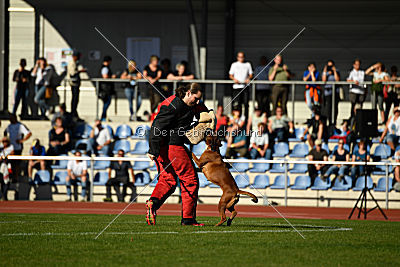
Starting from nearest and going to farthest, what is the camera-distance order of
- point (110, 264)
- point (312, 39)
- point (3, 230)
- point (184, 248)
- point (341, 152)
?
point (110, 264) → point (184, 248) → point (3, 230) → point (341, 152) → point (312, 39)

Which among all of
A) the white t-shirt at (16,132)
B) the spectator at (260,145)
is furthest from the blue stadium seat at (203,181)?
the white t-shirt at (16,132)

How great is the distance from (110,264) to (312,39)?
1933 cm

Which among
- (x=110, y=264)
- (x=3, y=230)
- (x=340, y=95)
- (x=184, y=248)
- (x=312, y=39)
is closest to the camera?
(x=110, y=264)

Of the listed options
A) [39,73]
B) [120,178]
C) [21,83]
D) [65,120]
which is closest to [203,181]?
[120,178]

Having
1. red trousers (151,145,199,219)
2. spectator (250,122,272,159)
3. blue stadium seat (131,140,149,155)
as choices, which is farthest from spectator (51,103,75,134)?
red trousers (151,145,199,219)

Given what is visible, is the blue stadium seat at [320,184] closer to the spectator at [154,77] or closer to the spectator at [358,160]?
the spectator at [358,160]

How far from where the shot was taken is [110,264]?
6.52 metres

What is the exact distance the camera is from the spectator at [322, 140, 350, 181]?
18.2 metres

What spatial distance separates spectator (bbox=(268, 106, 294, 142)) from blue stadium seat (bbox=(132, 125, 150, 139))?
3.42 meters

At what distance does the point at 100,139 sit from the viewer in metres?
19.8

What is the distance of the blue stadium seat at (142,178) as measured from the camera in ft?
60.6

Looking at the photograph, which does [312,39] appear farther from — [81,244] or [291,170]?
[81,244]

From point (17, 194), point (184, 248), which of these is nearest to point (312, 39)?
point (17, 194)

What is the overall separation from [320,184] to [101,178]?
5.68 metres
